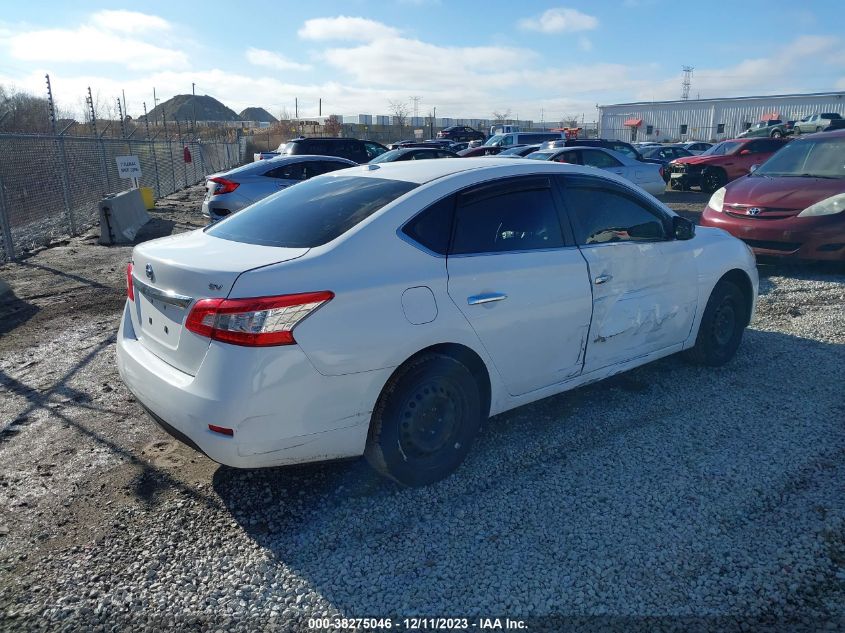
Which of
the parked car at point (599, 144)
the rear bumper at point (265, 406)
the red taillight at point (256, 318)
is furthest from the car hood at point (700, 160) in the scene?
the red taillight at point (256, 318)

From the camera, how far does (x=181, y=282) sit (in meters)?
3.00

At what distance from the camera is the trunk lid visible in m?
2.90

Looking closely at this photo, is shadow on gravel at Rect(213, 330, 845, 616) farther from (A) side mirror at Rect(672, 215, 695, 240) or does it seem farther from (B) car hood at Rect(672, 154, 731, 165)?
(B) car hood at Rect(672, 154, 731, 165)

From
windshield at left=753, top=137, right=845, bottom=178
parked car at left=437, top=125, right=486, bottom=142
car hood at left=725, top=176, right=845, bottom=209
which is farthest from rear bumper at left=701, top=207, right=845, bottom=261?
parked car at left=437, top=125, right=486, bottom=142

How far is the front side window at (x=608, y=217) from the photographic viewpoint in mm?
4047

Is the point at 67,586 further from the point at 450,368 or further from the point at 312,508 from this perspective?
the point at 450,368

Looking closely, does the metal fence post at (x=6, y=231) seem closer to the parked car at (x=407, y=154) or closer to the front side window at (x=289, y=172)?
the front side window at (x=289, y=172)

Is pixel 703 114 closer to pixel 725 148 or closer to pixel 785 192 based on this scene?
pixel 725 148

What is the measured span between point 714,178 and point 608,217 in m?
16.0

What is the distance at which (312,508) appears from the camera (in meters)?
3.25

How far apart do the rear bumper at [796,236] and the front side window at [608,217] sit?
4.28m

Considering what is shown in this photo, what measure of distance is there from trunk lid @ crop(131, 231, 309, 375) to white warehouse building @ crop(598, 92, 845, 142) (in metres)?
58.2

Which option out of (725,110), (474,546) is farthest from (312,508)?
(725,110)

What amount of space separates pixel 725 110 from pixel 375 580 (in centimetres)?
6366
